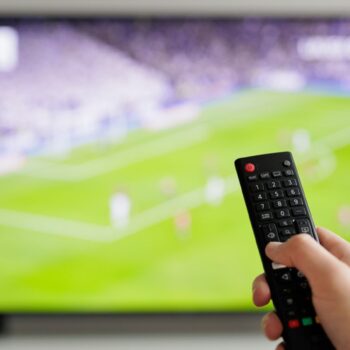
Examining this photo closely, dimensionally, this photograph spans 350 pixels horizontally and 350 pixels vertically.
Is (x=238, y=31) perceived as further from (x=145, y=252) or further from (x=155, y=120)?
(x=145, y=252)

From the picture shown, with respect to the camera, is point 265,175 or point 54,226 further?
point 54,226

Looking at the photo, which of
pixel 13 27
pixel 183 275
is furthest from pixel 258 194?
pixel 13 27

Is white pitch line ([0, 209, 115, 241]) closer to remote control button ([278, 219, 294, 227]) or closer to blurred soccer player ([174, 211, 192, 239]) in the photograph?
blurred soccer player ([174, 211, 192, 239])

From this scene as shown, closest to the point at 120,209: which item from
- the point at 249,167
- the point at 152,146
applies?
the point at 152,146

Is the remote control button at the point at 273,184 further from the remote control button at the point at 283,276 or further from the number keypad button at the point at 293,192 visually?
the remote control button at the point at 283,276

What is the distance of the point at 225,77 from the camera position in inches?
48.0

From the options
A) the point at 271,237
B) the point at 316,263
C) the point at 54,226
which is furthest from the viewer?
the point at 54,226

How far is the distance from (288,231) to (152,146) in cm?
60

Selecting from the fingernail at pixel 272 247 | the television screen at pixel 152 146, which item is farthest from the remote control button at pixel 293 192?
the television screen at pixel 152 146

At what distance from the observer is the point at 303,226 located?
2.24 ft

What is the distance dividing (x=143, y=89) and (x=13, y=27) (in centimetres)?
37

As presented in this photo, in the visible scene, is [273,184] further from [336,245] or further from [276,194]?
[336,245]

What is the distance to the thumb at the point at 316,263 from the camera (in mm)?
552

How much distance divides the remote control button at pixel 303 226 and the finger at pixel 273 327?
0.13 meters
